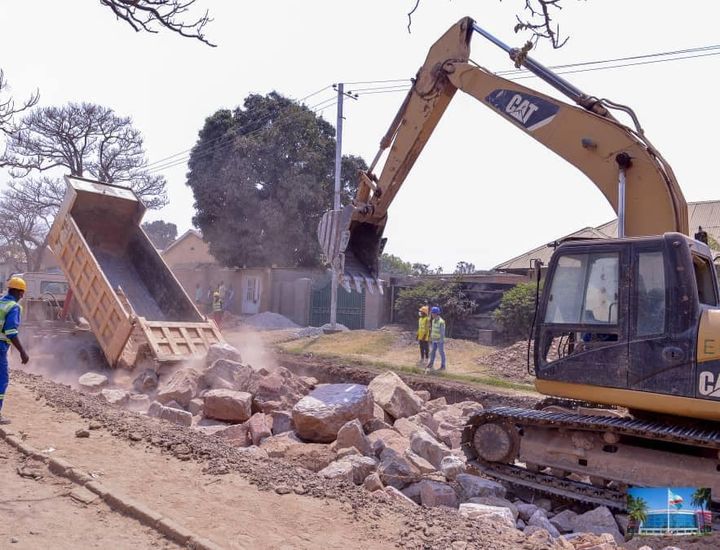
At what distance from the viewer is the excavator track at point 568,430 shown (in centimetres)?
566

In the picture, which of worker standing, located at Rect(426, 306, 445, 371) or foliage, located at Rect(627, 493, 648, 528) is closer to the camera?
foliage, located at Rect(627, 493, 648, 528)

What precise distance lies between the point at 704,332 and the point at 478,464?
2.64m

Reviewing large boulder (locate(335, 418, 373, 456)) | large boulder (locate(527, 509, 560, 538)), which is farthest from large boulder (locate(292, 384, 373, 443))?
large boulder (locate(527, 509, 560, 538))

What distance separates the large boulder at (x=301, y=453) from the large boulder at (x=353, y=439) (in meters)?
0.16

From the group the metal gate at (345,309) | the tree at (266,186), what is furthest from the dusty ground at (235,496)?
the tree at (266,186)

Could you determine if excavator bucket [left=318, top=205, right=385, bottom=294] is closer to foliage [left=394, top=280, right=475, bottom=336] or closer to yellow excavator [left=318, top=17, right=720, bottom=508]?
yellow excavator [left=318, top=17, right=720, bottom=508]

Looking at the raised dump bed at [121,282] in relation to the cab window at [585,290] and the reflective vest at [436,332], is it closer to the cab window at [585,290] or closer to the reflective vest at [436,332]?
the reflective vest at [436,332]

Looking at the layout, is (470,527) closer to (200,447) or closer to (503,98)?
(200,447)

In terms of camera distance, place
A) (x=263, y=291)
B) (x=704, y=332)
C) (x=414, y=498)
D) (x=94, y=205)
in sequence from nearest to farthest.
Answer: (x=704, y=332)
(x=414, y=498)
(x=94, y=205)
(x=263, y=291)

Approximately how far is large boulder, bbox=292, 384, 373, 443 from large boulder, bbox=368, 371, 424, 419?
1008 mm

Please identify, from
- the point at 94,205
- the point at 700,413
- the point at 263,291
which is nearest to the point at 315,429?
the point at 700,413

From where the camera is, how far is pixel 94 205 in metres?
13.5

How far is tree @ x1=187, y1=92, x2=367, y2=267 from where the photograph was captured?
30156 millimetres

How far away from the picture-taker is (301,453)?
22.7 feet
